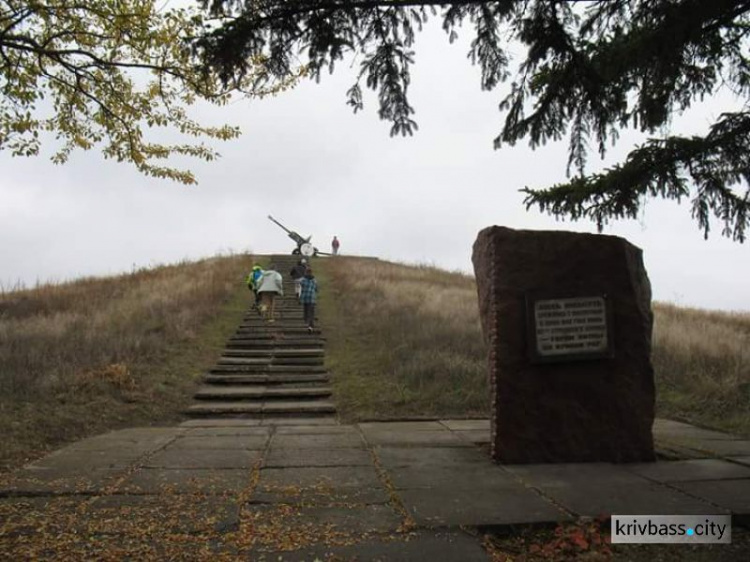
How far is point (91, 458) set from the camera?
549 centimetres

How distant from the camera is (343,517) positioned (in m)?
3.94

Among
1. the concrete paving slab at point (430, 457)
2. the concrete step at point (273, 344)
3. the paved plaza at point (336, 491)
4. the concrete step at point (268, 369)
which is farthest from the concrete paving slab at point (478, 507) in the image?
the concrete step at point (273, 344)

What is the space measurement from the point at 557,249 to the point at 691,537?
2.74 m

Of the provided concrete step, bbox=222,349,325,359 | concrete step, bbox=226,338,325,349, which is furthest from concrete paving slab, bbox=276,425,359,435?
concrete step, bbox=226,338,325,349

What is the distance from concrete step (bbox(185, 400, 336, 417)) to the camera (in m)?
8.55

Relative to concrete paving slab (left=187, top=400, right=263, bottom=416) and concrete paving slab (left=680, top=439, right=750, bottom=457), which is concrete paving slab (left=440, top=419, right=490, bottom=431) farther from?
concrete paving slab (left=187, top=400, right=263, bottom=416)

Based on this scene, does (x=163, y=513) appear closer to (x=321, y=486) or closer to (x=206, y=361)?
(x=321, y=486)

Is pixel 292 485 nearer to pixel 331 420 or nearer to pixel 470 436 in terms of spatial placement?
pixel 470 436

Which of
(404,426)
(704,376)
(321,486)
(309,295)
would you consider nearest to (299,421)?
(404,426)

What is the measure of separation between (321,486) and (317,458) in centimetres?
96

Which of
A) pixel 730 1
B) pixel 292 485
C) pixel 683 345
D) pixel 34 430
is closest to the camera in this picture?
pixel 730 1

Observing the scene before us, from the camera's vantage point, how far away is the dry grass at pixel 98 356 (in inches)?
276

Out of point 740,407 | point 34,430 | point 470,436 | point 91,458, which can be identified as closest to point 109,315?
point 34,430

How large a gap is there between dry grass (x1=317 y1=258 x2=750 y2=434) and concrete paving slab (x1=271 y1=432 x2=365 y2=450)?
145 centimetres
